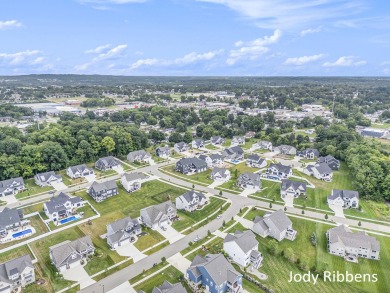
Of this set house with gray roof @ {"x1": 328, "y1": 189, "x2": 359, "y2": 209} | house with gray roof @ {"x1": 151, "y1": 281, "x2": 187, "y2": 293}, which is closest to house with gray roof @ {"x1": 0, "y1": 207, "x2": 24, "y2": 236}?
house with gray roof @ {"x1": 151, "y1": 281, "x2": 187, "y2": 293}

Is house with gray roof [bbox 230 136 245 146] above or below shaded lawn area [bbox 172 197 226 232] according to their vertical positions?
above

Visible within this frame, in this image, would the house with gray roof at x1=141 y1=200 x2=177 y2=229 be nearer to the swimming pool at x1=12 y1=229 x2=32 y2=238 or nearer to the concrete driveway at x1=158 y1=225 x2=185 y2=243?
the concrete driveway at x1=158 y1=225 x2=185 y2=243

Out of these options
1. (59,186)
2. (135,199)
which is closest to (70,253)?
(135,199)

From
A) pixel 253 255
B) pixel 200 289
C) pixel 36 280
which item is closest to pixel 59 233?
pixel 36 280

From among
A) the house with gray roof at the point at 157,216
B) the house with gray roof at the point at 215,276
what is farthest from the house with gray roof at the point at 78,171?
the house with gray roof at the point at 215,276

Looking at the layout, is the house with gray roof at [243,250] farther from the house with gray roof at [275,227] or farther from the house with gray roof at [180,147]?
the house with gray roof at [180,147]

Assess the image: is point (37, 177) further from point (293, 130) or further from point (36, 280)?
point (293, 130)
